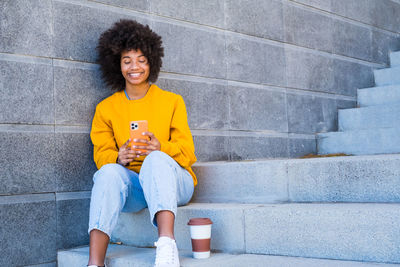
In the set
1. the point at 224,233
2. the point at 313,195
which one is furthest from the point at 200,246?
the point at 313,195

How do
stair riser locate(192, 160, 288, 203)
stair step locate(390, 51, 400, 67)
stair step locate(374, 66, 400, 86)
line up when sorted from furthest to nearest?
1. stair step locate(390, 51, 400, 67)
2. stair step locate(374, 66, 400, 86)
3. stair riser locate(192, 160, 288, 203)

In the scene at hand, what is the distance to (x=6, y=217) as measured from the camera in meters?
2.61

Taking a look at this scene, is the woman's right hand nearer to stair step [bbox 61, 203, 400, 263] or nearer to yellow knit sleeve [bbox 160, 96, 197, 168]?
yellow knit sleeve [bbox 160, 96, 197, 168]

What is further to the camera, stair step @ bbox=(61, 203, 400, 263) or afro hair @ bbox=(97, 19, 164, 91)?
afro hair @ bbox=(97, 19, 164, 91)

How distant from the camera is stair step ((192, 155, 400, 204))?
7.53 feet

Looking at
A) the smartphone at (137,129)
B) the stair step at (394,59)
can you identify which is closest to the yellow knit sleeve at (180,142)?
the smartphone at (137,129)

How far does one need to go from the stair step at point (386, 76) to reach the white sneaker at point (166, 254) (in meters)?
3.57

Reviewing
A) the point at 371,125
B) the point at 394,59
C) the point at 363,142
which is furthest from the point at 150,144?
the point at 394,59

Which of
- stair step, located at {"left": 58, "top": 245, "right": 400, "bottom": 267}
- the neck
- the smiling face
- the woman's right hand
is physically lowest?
stair step, located at {"left": 58, "top": 245, "right": 400, "bottom": 267}

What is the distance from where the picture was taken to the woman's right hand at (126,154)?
2514 millimetres

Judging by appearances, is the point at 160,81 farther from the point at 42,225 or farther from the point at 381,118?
the point at 381,118

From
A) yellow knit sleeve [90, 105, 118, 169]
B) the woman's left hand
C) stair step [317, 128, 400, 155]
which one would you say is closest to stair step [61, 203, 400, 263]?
the woman's left hand

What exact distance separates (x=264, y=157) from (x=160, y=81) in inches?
47.2

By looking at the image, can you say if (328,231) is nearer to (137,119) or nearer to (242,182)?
(242,182)
